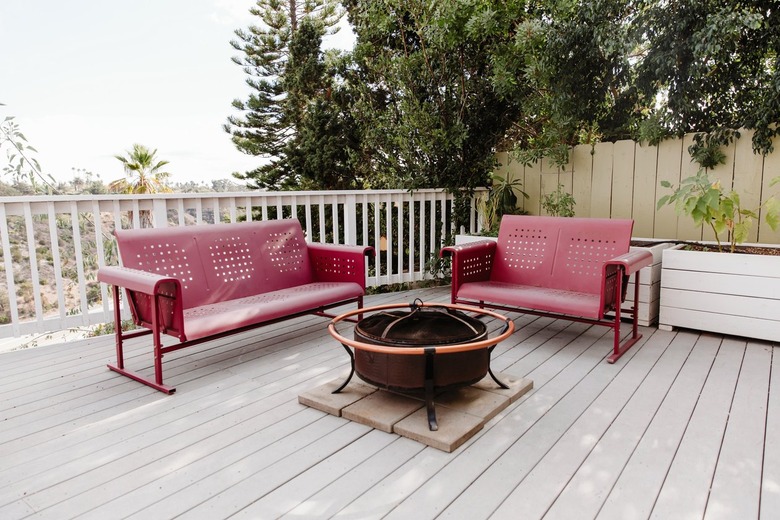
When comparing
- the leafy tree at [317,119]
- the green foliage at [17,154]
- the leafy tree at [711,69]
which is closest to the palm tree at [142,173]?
the leafy tree at [317,119]

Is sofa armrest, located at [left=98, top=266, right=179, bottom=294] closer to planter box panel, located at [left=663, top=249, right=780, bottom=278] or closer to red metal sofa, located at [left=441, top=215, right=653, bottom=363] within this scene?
red metal sofa, located at [left=441, top=215, right=653, bottom=363]

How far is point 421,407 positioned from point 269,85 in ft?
48.2

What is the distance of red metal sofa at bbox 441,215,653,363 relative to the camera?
3.23 meters

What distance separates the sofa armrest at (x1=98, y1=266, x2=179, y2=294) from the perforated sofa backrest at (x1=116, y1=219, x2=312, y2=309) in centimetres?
15

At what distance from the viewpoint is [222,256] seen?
344 cm

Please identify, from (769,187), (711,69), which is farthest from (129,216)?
(769,187)

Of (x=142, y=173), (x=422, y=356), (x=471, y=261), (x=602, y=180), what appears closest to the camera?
(x=422, y=356)

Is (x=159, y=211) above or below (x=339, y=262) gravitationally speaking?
above

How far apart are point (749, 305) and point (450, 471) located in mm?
2674

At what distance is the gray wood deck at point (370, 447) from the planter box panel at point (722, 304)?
1.17 feet

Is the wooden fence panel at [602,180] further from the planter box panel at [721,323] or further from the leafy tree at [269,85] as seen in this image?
the leafy tree at [269,85]

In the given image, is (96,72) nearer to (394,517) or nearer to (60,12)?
(60,12)

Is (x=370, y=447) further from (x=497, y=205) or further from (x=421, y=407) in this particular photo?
(x=497, y=205)

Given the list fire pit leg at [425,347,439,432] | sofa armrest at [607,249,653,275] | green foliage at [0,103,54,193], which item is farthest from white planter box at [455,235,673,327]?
green foliage at [0,103,54,193]
